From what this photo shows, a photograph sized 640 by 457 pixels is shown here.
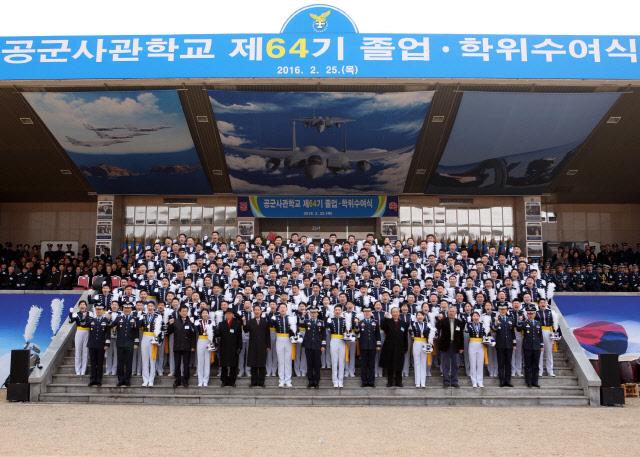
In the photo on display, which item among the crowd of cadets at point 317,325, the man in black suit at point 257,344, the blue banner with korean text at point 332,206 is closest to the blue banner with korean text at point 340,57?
the crowd of cadets at point 317,325

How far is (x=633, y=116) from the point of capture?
17.9 metres

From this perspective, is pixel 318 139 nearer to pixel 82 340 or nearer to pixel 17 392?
pixel 82 340

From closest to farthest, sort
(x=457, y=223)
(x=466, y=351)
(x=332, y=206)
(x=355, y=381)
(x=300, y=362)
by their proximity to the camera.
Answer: (x=355, y=381) < (x=466, y=351) < (x=300, y=362) < (x=332, y=206) < (x=457, y=223)

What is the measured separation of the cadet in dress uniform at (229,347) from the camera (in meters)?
11.6

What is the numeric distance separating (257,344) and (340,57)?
7.77 m

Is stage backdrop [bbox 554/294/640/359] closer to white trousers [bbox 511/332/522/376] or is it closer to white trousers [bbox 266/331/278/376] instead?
white trousers [bbox 511/332/522/376]

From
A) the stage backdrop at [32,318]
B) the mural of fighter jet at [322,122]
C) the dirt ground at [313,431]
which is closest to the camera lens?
the dirt ground at [313,431]

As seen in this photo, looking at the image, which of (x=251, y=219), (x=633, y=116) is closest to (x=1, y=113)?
(x=251, y=219)

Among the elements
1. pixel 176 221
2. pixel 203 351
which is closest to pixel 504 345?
pixel 203 351

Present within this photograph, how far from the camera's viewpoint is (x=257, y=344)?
11.6m

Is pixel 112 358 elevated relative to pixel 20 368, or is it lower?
elevated

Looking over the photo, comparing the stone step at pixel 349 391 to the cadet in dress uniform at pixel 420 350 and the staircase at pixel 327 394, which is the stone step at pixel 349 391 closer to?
the staircase at pixel 327 394

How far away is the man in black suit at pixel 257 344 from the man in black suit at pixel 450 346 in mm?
3272

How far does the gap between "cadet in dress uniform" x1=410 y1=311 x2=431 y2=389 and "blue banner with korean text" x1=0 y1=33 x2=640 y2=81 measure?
22.4 feet
